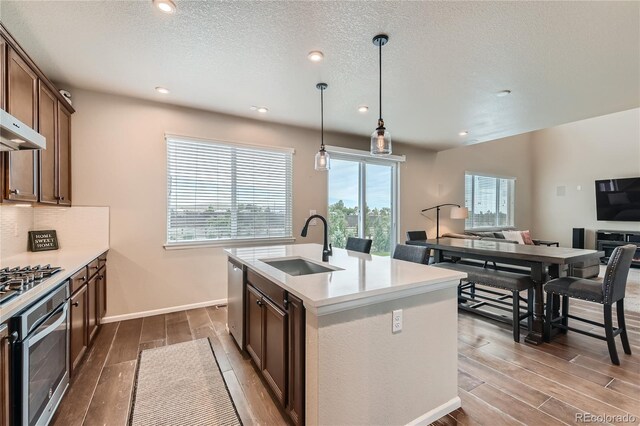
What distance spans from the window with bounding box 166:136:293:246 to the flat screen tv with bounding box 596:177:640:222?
24.6 feet

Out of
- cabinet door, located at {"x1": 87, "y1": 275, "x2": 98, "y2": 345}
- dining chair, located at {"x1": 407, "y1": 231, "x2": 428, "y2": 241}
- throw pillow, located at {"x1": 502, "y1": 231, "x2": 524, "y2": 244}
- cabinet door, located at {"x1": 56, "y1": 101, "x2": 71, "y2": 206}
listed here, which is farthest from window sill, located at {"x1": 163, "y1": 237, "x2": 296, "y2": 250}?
throw pillow, located at {"x1": 502, "y1": 231, "x2": 524, "y2": 244}

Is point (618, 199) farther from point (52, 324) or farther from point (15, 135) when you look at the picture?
point (15, 135)

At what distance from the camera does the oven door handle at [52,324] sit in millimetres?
1448

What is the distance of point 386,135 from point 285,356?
1.74m

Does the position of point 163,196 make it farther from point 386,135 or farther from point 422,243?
point 422,243

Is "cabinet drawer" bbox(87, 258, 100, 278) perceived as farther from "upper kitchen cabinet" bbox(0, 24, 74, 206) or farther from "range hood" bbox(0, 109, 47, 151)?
"range hood" bbox(0, 109, 47, 151)

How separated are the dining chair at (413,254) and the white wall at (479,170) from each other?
3789 millimetres

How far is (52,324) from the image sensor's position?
66.1 inches

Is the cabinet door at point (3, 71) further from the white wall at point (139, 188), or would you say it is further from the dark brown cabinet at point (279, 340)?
the dark brown cabinet at point (279, 340)

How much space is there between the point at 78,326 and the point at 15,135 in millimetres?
1451

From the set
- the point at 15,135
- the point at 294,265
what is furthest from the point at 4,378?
the point at 294,265

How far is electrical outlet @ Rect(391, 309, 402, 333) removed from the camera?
5.26ft

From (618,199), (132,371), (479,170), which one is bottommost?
(132,371)

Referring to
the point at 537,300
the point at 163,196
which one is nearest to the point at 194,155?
the point at 163,196
